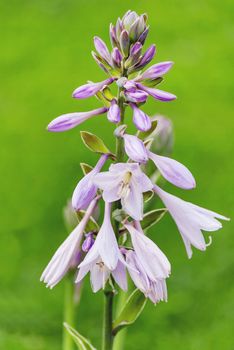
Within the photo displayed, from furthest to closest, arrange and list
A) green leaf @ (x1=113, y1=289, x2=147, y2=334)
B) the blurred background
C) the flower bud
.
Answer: the blurred background < green leaf @ (x1=113, y1=289, x2=147, y2=334) < the flower bud

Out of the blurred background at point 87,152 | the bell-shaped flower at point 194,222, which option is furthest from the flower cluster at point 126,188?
the blurred background at point 87,152

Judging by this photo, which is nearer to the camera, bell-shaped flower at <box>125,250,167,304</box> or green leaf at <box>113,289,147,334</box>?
bell-shaped flower at <box>125,250,167,304</box>

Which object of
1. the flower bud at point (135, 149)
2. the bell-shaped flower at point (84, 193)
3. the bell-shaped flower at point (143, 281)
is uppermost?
the flower bud at point (135, 149)

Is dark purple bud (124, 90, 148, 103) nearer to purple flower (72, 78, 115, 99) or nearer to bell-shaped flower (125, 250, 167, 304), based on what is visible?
purple flower (72, 78, 115, 99)

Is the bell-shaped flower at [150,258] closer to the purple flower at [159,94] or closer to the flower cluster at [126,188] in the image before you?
the flower cluster at [126,188]

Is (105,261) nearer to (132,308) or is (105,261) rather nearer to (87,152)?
(132,308)

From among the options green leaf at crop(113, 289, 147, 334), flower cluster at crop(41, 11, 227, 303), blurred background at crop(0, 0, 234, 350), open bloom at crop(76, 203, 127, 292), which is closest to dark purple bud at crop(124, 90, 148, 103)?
flower cluster at crop(41, 11, 227, 303)

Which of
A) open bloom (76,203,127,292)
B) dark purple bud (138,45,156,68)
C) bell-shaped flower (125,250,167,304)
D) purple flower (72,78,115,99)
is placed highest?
dark purple bud (138,45,156,68)

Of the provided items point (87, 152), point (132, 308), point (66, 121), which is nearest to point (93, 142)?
point (66, 121)
